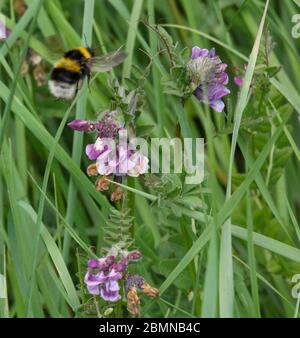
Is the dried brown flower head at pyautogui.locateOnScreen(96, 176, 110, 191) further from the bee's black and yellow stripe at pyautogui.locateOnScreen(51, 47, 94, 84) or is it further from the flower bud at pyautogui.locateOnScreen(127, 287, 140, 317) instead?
the bee's black and yellow stripe at pyautogui.locateOnScreen(51, 47, 94, 84)

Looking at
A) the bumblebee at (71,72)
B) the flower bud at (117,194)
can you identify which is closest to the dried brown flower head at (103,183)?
the flower bud at (117,194)

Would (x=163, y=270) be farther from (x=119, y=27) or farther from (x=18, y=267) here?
(x=119, y=27)

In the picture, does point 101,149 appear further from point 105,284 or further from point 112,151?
point 105,284

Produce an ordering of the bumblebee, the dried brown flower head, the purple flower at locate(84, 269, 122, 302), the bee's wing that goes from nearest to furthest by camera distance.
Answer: the purple flower at locate(84, 269, 122, 302) → the dried brown flower head → the bee's wing → the bumblebee

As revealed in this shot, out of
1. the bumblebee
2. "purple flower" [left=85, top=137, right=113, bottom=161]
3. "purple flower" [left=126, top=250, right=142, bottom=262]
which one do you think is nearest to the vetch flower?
"purple flower" [left=85, top=137, right=113, bottom=161]

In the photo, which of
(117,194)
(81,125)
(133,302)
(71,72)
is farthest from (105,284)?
(71,72)
